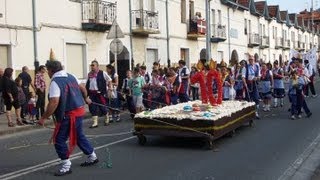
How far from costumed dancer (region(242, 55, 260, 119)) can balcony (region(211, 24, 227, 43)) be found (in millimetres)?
22355

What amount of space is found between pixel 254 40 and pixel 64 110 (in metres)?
45.5

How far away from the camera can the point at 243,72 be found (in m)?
18.2

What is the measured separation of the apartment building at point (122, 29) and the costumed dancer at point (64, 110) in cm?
1128

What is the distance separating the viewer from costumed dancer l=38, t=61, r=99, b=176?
8531 mm

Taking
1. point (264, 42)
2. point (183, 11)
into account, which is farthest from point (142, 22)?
point (264, 42)

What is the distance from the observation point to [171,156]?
1025 cm

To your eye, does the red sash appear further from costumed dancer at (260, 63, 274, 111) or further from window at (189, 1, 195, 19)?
window at (189, 1, 195, 19)

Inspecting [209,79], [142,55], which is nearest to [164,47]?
[142,55]

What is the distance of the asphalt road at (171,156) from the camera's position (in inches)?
339

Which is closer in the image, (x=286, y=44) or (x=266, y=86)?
(x=266, y=86)

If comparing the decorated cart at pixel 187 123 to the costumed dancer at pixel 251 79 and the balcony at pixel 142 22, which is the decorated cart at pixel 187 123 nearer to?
the costumed dancer at pixel 251 79

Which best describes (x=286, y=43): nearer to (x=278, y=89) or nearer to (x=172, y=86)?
(x=278, y=89)

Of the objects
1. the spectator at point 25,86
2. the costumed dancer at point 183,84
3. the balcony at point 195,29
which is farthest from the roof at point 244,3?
the spectator at point 25,86

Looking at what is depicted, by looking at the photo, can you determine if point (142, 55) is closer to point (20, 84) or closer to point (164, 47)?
point (164, 47)
